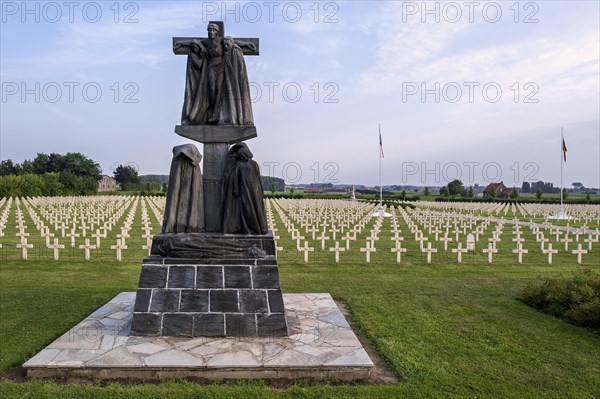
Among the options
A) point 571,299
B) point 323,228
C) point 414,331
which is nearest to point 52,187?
point 323,228

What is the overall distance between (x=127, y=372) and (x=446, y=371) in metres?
3.30

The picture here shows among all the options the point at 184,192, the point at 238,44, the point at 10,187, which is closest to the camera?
the point at 184,192

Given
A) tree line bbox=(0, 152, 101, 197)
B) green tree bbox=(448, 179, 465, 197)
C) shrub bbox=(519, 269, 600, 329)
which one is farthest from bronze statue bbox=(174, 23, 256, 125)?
green tree bbox=(448, 179, 465, 197)

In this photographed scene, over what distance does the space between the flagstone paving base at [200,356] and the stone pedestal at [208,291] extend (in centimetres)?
15

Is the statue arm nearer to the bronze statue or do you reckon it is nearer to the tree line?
the bronze statue

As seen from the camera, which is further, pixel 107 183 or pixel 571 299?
pixel 107 183

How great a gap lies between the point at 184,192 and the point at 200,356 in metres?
2.31

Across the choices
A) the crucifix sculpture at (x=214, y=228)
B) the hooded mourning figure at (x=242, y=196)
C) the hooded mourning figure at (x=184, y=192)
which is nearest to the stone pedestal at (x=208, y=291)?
the crucifix sculpture at (x=214, y=228)

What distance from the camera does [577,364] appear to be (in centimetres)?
521

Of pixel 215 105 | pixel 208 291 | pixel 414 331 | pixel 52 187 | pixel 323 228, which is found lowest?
pixel 414 331

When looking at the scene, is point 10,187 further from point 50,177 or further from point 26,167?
point 26,167

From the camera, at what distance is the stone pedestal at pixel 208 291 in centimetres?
559

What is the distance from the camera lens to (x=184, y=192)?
248 inches

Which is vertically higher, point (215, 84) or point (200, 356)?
point (215, 84)
